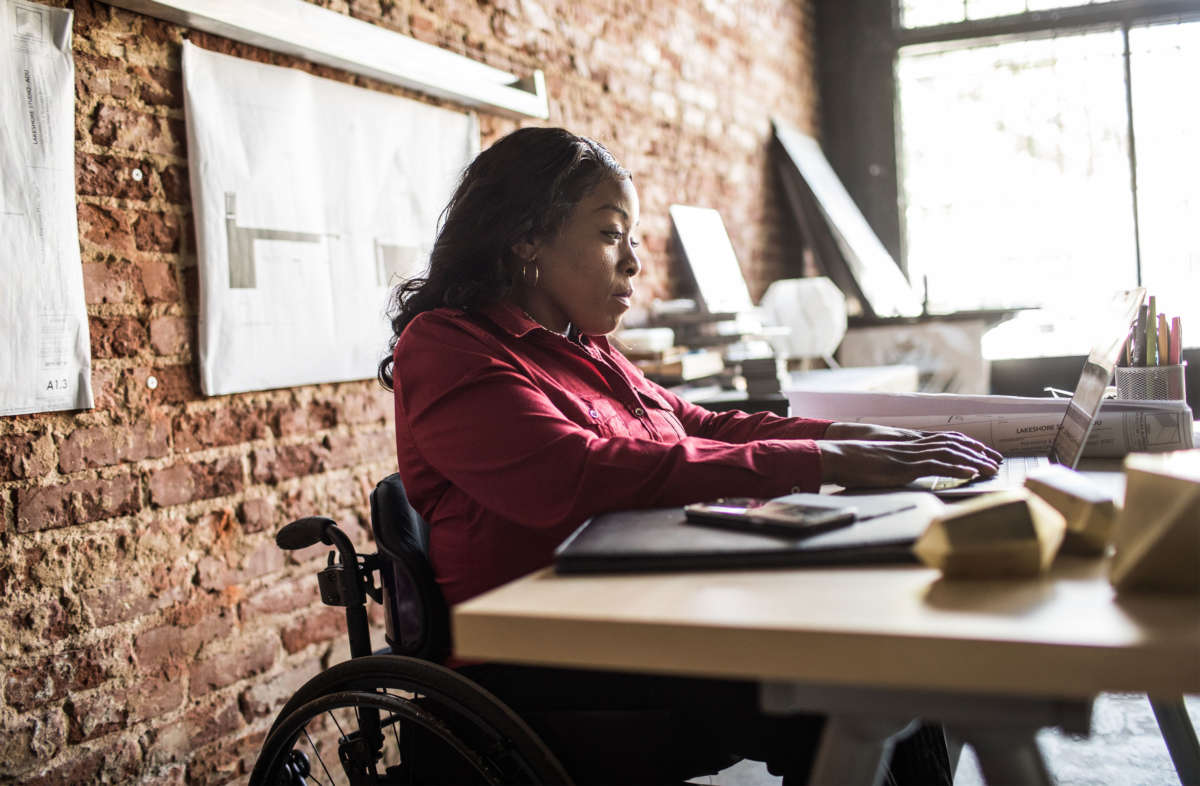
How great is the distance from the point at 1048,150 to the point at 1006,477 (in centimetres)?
548

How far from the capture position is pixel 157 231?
195 cm

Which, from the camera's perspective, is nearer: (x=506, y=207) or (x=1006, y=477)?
(x=1006, y=477)

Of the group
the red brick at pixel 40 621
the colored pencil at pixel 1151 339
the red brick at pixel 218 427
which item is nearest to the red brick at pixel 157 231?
the red brick at pixel 218 427

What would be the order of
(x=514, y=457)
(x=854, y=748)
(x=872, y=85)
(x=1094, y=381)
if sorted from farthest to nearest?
(x=872, y=85)
(x=1094, y=381)
(x=514, y=457)
(x=854, y=748)

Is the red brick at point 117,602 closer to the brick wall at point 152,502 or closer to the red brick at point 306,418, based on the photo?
the brick wall at point 152,502

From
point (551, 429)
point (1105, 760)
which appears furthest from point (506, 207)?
point (1105, 760)

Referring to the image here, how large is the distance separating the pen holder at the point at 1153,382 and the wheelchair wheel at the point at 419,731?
1187mm

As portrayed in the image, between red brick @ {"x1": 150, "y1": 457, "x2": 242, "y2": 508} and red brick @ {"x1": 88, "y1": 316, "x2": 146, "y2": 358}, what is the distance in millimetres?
241

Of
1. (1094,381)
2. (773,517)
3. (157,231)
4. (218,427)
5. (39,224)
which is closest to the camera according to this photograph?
(773,517)

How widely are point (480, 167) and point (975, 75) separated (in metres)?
5.53

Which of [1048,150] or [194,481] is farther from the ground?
[1048,150]

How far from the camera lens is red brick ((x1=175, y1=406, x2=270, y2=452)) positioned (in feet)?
6.52

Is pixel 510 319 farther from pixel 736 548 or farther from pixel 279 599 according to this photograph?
pixel 279 599

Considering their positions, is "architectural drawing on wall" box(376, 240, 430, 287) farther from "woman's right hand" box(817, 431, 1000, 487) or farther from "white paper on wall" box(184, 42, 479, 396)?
"woman's right hand" box(817, 431, 1000, 487)
